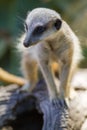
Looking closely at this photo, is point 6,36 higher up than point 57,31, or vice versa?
point 6,36

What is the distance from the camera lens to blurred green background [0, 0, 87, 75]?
2690 millimetres

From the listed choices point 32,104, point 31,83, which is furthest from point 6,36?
point 32,104

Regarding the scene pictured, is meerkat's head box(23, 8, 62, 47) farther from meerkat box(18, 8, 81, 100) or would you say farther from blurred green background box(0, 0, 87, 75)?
blurred green background box(0, 0, 87, 75)

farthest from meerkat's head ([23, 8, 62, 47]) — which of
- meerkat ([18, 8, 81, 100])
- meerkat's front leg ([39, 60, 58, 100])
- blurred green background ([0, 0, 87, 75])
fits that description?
blurred green background ([0, 0, 87, 75])

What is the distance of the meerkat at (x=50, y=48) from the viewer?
73.0 inches

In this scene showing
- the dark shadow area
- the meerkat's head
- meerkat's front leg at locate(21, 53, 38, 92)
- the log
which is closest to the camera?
the meerkat's head

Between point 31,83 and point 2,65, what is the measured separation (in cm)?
81

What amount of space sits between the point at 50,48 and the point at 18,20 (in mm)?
777

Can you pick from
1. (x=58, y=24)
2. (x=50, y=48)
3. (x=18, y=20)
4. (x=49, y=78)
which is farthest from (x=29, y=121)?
(x=18, y=20)

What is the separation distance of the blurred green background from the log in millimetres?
364

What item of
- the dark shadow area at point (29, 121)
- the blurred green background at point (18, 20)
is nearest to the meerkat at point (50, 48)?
the dark shadow area at point (29, 121)

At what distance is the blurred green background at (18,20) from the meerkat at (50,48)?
28 centimetres

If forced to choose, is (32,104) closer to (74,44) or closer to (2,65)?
(74,44)

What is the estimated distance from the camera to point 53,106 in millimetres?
2137
